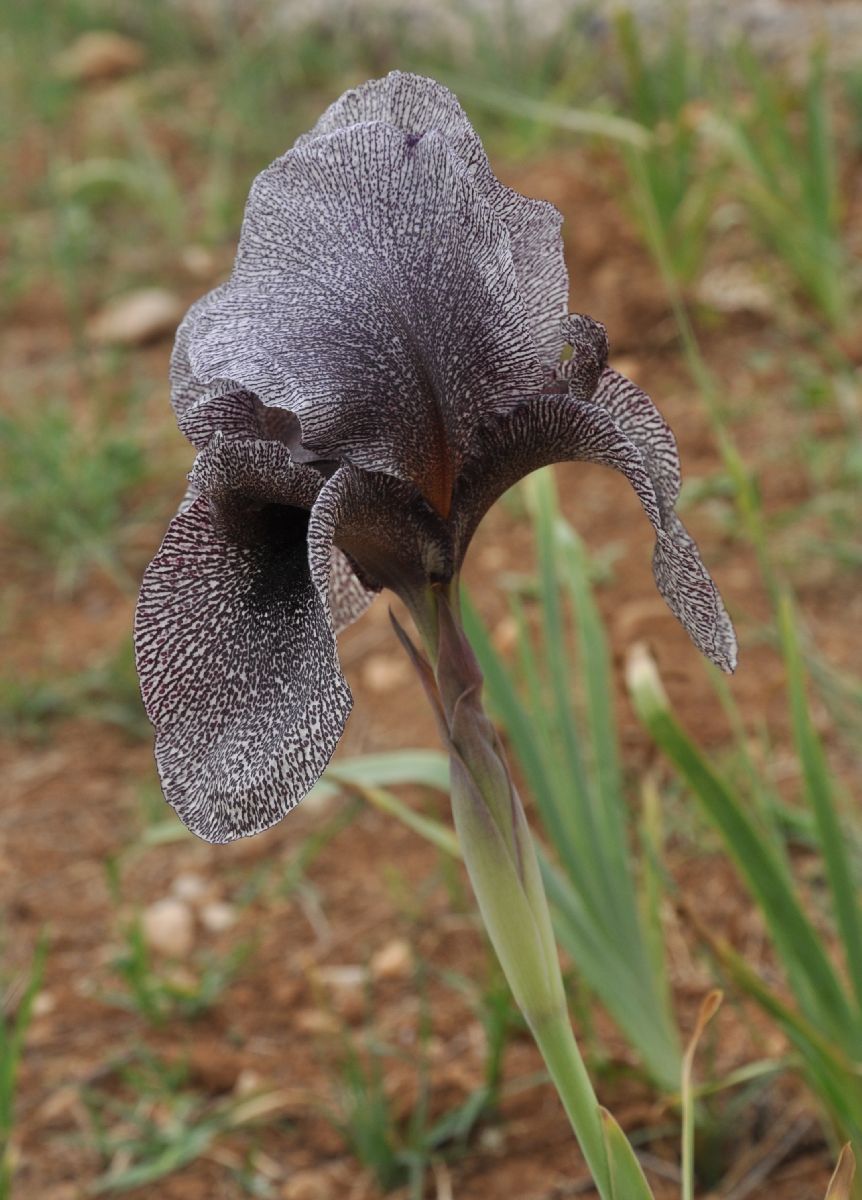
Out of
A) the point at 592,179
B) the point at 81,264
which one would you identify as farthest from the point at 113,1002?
the point at 81,264

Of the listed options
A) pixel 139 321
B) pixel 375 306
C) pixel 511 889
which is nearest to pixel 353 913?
pixel 511 889

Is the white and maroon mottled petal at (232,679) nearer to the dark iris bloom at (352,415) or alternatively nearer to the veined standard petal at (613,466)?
the dark iris bloom at (352,415)

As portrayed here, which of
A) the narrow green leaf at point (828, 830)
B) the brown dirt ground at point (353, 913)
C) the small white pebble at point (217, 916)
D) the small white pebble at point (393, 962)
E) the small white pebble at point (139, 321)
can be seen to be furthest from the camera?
the small white pebble at point (139, 321)

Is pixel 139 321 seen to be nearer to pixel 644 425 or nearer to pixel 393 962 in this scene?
pixel 393 962

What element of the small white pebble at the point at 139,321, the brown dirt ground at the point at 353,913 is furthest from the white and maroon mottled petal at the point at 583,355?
the small white pebble at the point at 139,321

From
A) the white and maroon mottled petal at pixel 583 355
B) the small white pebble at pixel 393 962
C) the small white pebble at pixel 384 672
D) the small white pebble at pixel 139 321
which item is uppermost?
the white and maroon mottled petal at pixel 583 355

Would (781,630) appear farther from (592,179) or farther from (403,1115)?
(592,179)

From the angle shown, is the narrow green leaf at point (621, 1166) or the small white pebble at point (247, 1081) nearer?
the narrow green leaf at point (621, 1166)
